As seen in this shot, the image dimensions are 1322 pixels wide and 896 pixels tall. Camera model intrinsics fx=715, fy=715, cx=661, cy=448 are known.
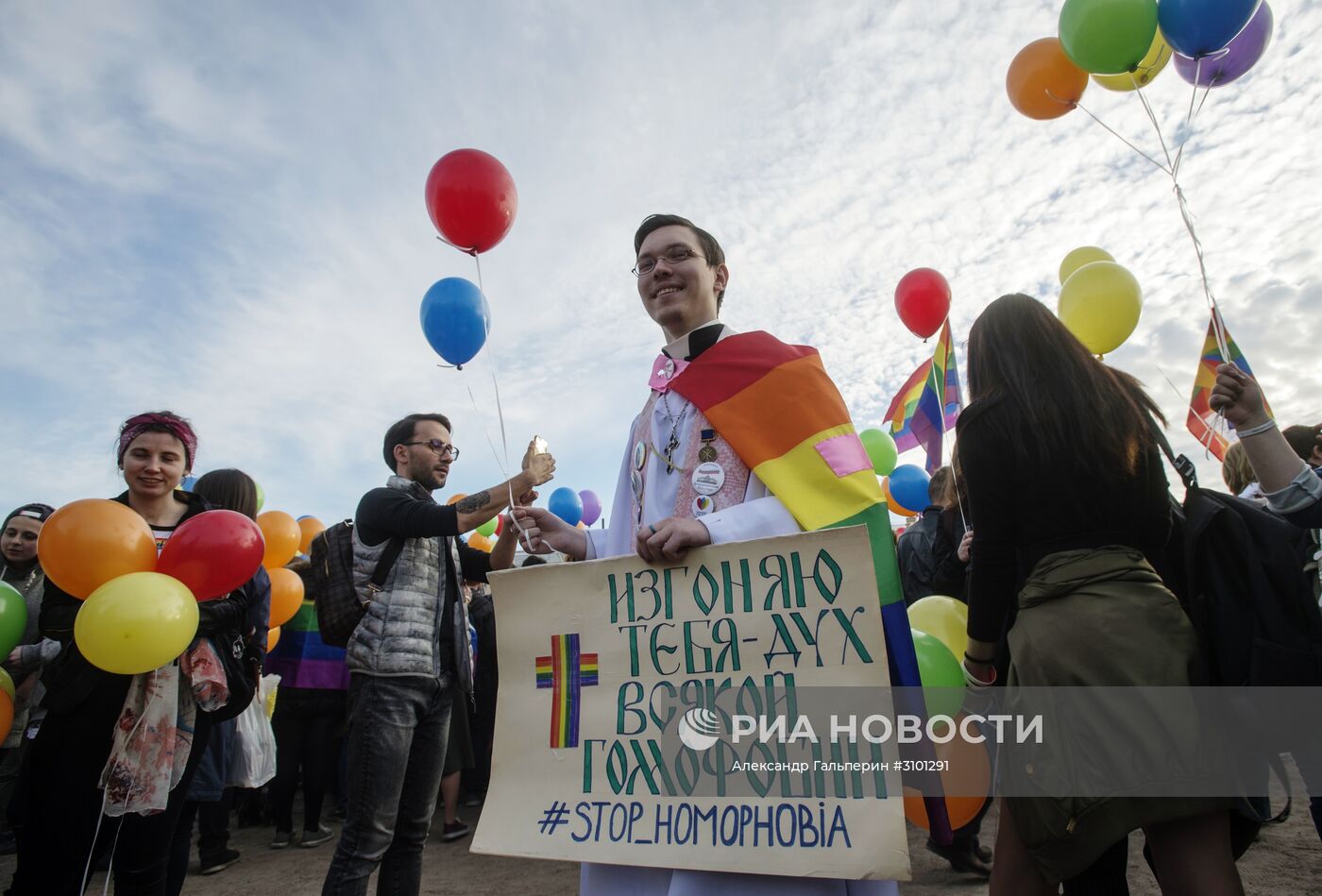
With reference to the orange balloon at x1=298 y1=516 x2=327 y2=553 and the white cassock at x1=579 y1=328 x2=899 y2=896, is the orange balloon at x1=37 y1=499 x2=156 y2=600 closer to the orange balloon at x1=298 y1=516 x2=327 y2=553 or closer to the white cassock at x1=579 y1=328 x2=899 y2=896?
the white cassock at x1=579 y1=328 x2=899 y2=896

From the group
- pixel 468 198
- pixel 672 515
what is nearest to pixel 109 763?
pixel 672 515

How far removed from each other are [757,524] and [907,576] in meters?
3.53

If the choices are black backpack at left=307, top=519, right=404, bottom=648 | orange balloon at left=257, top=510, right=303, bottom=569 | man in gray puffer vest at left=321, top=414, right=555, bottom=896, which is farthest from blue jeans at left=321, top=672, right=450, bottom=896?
orange balloon at left=257, top=510, right=303, bottom=569

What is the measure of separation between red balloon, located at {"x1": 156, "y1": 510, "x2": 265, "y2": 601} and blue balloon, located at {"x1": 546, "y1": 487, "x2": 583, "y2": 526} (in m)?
7.51

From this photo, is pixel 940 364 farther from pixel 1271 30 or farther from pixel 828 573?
pixel 828 573

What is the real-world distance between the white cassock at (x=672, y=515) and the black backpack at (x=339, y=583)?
1237 millimetres

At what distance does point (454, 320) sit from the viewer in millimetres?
4000

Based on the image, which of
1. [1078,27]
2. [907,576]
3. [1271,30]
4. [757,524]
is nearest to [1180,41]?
[1078,27]

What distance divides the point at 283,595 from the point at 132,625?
246 centimetres

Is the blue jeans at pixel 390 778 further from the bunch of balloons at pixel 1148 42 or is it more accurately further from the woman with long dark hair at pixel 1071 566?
the bunch of balloons at pixel 1148 42

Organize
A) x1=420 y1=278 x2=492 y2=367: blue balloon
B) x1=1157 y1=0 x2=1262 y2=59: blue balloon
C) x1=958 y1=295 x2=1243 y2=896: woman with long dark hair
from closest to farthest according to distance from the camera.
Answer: x1=958 y1=295 x2=1243 y2=896: woman with long dark hair < x1=1157 y1=0 x2=1262 y2=59: blue balloon < x1=420 y1=278 x2=492 y2=367: blue balloon

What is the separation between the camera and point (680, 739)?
1593 millimetres

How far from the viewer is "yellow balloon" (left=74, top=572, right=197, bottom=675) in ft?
7.52

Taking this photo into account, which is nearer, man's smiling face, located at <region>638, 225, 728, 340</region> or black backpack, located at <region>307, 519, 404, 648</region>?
man's smiling face, located at <region>638, 225, 728, 340</region>
